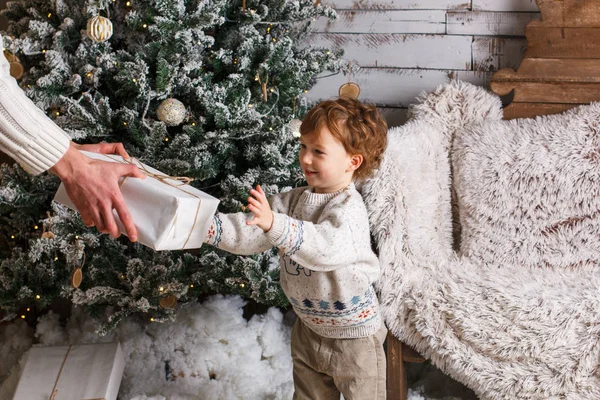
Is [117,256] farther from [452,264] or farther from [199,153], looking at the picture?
[452,264]

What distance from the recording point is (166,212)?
1.25 meters

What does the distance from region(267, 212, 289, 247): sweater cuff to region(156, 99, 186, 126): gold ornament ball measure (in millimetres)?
707

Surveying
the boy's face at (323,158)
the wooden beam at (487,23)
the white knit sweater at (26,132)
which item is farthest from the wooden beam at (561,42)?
the white knit sweater at (26,132)

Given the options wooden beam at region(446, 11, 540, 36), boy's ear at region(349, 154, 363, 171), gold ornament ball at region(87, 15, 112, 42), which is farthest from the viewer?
wooden beam at region(446, 11, 540, 36)

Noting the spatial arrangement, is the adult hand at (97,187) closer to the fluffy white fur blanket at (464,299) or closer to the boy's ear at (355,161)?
the boy's ear at (355,161)

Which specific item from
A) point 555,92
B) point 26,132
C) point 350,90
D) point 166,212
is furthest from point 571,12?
point 26,132

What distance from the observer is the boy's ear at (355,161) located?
59.2 inches

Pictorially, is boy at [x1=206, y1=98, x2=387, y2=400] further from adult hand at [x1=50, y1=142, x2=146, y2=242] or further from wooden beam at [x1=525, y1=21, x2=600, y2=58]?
wooden beam at [x1=525, y1=21, x2=600, y2=58]

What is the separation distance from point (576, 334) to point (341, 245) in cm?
69

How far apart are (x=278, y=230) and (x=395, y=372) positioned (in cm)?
79

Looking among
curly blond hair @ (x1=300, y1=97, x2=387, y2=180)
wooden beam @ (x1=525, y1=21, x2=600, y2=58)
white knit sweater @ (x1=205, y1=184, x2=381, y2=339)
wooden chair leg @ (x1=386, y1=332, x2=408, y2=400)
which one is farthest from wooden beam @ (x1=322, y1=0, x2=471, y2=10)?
wooden chair leg @ (x1=386, y1=332, x2=408, y2=400)

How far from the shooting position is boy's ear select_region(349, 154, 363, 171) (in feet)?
4.93

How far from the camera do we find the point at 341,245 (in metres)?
1.37

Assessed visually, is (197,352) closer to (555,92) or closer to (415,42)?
(415,42)
